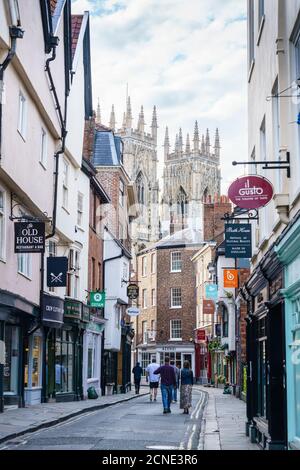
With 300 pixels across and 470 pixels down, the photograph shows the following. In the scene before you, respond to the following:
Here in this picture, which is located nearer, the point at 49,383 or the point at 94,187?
the point at 49,383

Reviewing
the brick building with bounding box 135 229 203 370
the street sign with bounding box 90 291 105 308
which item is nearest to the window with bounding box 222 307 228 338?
the street sign with bounding box 90 291 105 308

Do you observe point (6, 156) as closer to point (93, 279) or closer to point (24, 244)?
point (24, 244)

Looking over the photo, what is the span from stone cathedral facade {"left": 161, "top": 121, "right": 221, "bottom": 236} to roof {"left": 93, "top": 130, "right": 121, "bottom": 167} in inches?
4066

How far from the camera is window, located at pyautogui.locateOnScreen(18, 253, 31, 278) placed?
22.1 meters

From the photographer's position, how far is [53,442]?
14.1 m

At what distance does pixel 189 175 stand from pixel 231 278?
124 m

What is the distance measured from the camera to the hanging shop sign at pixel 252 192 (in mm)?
12156

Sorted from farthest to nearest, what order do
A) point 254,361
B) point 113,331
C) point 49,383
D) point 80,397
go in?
point 113,331
point 80,397
point 49,383
point 254,361

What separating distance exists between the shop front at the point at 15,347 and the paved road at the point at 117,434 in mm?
2379

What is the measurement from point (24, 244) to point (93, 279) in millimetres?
16040

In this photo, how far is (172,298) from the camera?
237 feet

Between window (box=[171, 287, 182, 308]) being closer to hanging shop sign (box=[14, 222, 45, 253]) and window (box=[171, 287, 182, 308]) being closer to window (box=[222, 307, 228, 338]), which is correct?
window (box=[222, 307, 228, 338])
